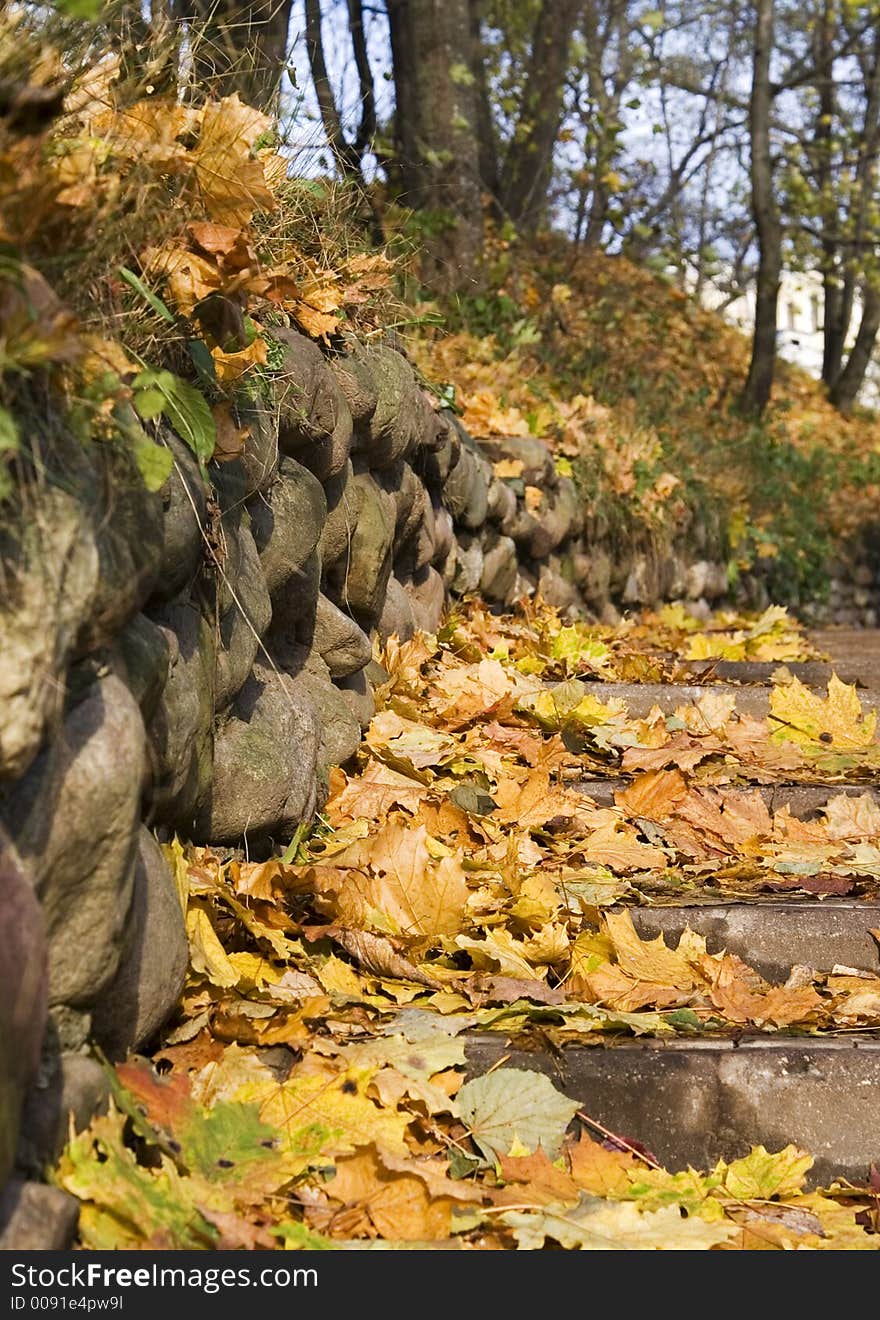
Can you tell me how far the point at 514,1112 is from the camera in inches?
76.7

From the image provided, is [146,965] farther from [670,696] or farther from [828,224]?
[828,224]

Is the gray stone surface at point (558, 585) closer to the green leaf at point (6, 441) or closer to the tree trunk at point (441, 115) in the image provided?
the tree trunk at point (441, 115)

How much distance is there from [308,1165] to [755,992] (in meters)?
1.03

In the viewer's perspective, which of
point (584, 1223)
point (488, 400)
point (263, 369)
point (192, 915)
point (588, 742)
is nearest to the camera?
point (584, 1223)

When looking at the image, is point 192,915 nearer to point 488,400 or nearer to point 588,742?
point 588,742

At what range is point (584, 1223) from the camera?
1.75 metres

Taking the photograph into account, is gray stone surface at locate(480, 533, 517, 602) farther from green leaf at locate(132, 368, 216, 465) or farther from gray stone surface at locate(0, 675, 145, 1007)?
gray stone surface at locate(0, 675, 145, 1007)

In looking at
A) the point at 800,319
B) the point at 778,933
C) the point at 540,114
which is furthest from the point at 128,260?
the point at 800,319

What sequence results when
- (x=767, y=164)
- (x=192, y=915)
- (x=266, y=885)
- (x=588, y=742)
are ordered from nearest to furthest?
Answer: (x=192, y=915)
(x=266, y=885)
(x=588, y=742)
(x=767, y=164)

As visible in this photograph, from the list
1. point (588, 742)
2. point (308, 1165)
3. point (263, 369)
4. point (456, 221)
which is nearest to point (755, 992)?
point (308, 1165)

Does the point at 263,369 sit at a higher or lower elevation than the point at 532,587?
higher

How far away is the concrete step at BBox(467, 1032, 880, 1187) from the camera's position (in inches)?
80.0

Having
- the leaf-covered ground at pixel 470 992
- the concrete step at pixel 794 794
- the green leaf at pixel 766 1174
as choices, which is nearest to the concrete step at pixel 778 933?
the leaf-covered ground at pixel 470 992

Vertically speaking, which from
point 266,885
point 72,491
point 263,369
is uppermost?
point 263,369
